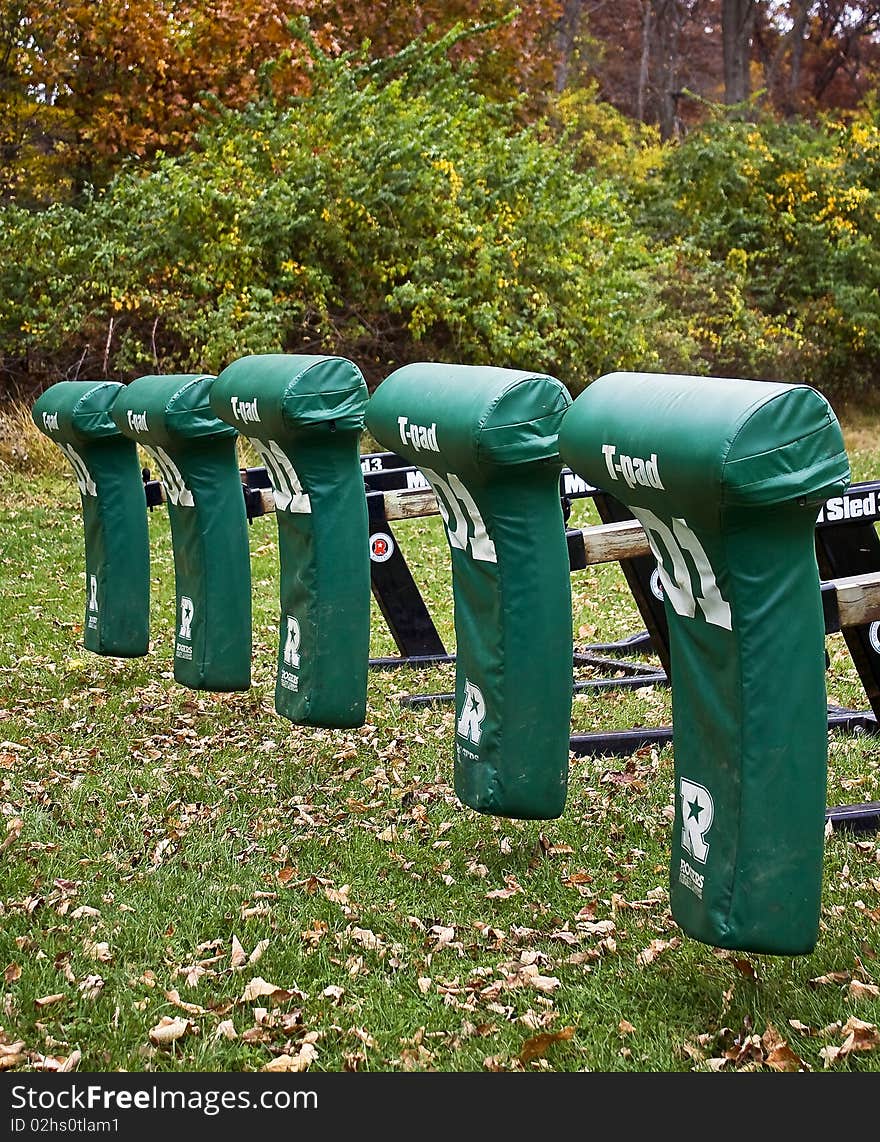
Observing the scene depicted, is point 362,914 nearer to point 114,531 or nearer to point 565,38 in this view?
point 114,531

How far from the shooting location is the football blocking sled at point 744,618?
358 centimetres

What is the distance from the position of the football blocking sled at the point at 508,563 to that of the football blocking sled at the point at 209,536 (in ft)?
6.38

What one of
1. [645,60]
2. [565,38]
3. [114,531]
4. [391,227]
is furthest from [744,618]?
[645,60]

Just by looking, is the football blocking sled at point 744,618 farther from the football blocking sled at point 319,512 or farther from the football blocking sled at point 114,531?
the football blocking sled at point 114,531

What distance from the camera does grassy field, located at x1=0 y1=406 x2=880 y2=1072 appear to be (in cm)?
A: 411

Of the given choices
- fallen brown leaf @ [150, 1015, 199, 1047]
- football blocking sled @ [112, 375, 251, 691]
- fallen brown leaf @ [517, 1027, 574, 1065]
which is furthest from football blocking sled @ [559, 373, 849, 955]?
football blocking sled @ [112, 375, 251, 691]

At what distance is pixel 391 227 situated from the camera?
64.1 ft

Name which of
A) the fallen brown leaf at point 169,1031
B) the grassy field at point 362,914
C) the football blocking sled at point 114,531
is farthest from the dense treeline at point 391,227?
the fallen brown leaf at point 169,1031

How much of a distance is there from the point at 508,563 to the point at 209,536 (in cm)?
237

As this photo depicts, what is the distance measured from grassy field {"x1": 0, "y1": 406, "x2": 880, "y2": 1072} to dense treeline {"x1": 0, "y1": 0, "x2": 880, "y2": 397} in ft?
37.5

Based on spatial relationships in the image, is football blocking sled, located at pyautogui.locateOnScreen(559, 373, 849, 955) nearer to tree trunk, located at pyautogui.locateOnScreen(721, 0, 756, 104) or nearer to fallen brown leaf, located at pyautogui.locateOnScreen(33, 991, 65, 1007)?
fallen brown leaf, located at pyautogui.locateOnScreen(33, 991, 65, 1007)

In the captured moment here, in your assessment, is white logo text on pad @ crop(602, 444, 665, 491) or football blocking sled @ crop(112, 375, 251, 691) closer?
white logo text on pad @ crop(602, 444, 665, 491)

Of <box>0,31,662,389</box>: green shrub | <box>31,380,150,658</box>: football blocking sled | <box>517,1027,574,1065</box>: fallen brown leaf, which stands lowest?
<box>517,1027,574,1065</box>: fallen brown leaf

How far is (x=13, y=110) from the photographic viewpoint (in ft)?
71.6
